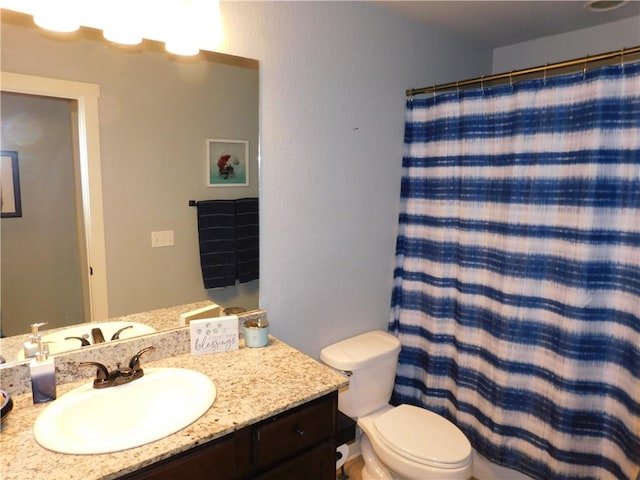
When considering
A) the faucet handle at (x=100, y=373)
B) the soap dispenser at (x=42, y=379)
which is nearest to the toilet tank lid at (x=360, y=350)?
the faucet handle at (x=100, y=373)

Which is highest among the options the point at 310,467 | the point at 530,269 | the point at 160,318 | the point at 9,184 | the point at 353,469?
the point at 9,184

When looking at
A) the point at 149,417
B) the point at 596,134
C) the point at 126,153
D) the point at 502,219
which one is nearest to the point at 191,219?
the point at 126,153

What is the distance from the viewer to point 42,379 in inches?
46.5

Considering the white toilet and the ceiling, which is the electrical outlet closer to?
the white toilet

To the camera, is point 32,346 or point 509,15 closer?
point 32,346

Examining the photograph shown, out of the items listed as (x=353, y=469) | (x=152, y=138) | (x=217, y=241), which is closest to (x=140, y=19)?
(x=152, y=138)

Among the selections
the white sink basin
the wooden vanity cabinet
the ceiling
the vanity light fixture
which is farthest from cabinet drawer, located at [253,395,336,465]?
the ceiling

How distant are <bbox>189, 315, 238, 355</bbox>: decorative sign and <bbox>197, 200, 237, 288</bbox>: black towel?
162 mm

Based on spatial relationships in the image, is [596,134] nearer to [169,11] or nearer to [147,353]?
[169,11]

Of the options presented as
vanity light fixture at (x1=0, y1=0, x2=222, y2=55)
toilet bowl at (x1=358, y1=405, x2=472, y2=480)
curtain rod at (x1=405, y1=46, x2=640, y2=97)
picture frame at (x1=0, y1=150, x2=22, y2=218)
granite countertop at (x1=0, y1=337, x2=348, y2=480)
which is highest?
vanity light fixture at (x1=0, y1=0, x2=222, y2=55)

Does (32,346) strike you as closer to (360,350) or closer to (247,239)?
(247,239)

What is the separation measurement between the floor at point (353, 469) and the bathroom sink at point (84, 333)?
132 cm

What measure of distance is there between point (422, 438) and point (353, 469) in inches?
25.3

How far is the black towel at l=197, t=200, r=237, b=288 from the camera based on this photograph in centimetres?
158
